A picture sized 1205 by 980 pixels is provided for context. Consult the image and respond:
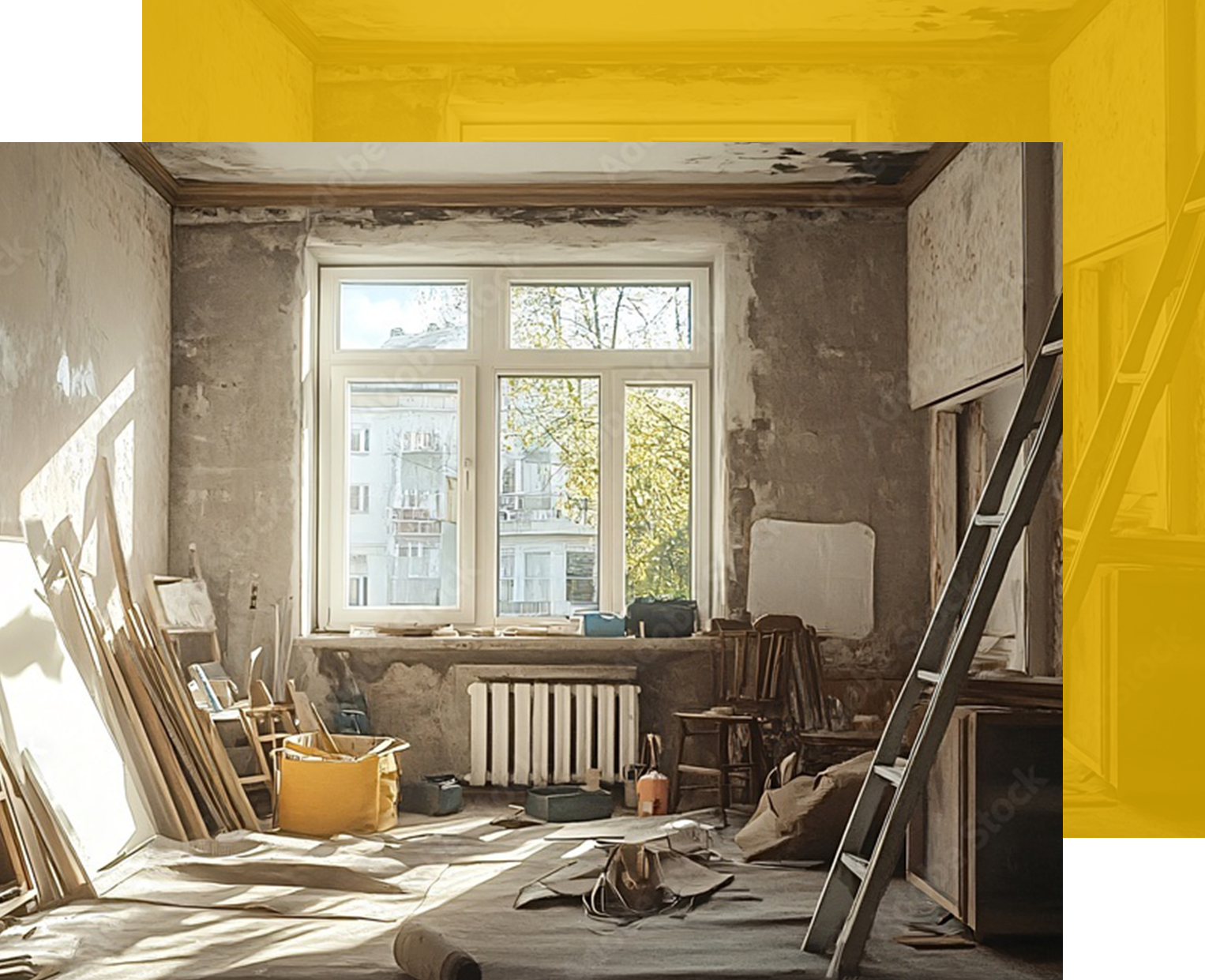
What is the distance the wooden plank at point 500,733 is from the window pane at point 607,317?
102 centimetres

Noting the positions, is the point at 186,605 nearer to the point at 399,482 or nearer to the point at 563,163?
the point at 399,482

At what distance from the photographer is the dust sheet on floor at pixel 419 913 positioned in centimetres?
359

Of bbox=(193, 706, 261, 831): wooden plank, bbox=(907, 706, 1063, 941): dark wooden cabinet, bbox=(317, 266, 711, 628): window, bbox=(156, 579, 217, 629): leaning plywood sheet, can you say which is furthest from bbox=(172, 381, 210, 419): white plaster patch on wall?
bbox=(907, 706, 1063, 941): dark wooden cabinet

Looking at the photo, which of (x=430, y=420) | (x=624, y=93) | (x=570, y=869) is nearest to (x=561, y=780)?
(x=570, y=869)

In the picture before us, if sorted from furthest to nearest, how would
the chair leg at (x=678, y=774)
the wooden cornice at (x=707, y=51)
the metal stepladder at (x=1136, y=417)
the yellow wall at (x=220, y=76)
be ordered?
1. the wooden cornice at (x=707, y=51)
2. the yellow wall at (x=220, y=76)
3. the metal stepladder at (x=1136, y=417)
4. the chair leg at (x=678, y=774)

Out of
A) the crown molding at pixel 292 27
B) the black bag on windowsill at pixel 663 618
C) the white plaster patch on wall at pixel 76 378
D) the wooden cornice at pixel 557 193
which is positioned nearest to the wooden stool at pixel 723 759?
the black bag on windowsill at pixel 663 618

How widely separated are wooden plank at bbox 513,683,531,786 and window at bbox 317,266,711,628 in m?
0.21

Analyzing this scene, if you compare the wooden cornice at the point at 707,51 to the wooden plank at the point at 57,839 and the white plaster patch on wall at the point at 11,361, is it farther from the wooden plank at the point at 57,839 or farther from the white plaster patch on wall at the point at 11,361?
the wooden plank at the point at 57,839

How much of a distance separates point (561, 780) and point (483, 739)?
257mm

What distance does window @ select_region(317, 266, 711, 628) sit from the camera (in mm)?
3863

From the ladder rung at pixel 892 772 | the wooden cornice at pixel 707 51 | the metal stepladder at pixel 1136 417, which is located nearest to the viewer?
the ladder rung at pixel 892 772

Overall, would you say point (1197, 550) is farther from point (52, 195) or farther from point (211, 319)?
point (52, 195)

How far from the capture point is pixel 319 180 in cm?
378

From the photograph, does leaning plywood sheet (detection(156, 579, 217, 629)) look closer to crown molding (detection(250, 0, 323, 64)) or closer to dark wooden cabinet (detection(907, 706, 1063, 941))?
dark wooden cabinet (detection(907, 706, 1063, 941))
